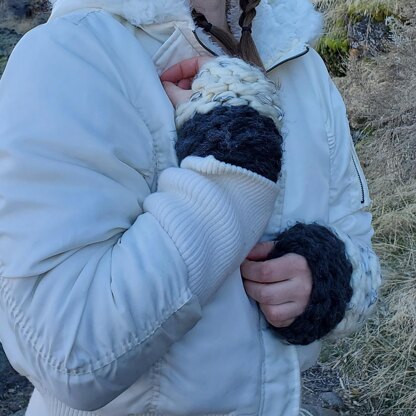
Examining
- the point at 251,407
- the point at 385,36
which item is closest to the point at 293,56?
the point at 251,407

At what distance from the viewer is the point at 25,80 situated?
1.03 m

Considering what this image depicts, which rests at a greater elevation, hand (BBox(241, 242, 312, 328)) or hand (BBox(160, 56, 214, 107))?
hand (BBox(160, 56, 214, 107))

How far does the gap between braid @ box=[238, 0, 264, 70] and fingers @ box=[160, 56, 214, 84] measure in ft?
0.60

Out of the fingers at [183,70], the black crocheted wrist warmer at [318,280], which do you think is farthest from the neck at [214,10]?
the black crocheted wrist warmer at [318,280]

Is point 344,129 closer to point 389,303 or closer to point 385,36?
point 389,303

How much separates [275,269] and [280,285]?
0.09ft

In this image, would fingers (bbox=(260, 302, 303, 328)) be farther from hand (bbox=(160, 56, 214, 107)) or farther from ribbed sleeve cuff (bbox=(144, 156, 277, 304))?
hand (bbox=(160, 56, 214, 107))

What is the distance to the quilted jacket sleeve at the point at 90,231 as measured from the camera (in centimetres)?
97

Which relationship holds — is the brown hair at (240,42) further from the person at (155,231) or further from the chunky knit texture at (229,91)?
the chunky knit texture at (229,91)

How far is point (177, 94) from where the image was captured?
3.90 ft

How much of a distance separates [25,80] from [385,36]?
498 centimetres

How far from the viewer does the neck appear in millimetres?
1427

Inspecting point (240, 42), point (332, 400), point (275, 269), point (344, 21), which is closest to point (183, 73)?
point (240, 42)

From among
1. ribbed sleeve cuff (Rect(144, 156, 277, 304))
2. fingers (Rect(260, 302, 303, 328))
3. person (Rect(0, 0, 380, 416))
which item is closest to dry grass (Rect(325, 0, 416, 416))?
person (Rect(0, 0, 380, 416))
